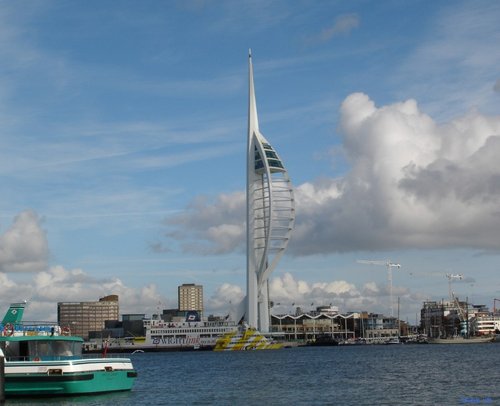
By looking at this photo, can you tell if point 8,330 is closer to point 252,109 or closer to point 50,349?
point 50,349

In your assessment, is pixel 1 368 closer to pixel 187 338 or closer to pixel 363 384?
pixel 363 384

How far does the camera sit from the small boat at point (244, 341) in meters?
164

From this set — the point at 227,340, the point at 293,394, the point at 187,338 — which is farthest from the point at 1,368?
the point at 187,338

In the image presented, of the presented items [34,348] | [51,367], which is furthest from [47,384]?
[34,348]

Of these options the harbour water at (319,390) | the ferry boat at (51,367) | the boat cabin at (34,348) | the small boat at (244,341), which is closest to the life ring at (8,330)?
A: the ferry boat at (51,367)

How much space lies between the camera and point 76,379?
42.0 m

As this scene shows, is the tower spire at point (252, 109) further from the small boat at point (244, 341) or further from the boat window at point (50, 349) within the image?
the boat window at point (50, 349)

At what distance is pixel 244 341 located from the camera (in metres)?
166

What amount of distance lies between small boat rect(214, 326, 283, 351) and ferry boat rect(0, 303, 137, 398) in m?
120

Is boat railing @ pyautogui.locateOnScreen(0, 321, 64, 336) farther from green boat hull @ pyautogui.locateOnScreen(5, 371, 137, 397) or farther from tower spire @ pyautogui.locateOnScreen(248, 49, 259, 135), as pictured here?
tower spire @ pyautogui.locateOnScreen(248, 49, 259, 135)

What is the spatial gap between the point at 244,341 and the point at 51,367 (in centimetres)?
12615

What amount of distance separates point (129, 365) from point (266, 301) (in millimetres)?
119390

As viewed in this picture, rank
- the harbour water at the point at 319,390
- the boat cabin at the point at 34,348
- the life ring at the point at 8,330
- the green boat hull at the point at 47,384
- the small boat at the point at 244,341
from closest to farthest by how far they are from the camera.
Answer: the green boat hull at the point at 47,384, the boat cabin at the point at 34,348, the life ring at the point at 8,330, the harbour water at the point at 319,390, the small boat at the point at 244,341

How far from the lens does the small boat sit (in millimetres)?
164125
